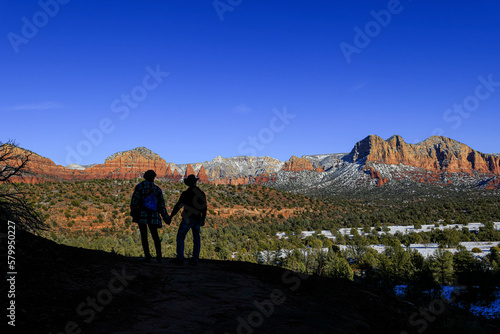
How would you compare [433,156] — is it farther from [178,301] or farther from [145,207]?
[178,301]

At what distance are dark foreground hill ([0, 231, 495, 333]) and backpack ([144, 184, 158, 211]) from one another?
129 centimetres

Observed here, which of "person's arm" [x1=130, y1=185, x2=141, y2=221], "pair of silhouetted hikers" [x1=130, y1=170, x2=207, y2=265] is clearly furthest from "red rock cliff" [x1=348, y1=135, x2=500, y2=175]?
"person's arm" [x1=130, y1=185, x2=141, y2=221]

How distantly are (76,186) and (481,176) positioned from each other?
163 meters

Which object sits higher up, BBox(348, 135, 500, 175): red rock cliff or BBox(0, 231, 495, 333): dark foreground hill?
BBox(348, 135, 500, 175): red rock cliff

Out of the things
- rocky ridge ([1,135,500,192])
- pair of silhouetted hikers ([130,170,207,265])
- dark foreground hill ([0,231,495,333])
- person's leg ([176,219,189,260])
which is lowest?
dark foreground hill ([0,231,495,333])

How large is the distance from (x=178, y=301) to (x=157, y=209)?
296 cm

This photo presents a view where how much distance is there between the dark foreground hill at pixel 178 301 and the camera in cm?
406

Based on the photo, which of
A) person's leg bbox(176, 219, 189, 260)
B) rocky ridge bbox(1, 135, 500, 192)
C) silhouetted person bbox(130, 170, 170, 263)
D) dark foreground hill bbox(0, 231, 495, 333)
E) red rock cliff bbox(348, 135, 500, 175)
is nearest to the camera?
dark foreground hill bbox(0, 231, 495, 333)

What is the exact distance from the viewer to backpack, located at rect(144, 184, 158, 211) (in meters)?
7.36

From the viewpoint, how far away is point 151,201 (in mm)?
7434

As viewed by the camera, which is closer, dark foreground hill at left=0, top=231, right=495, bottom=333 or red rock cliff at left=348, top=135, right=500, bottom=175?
dark foreground hill at left=0, top=231, right=495, bottom=333

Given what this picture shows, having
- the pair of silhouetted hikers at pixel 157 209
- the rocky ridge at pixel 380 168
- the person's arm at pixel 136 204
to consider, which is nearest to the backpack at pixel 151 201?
the pair of silhouetted hikers at pixel 157 209

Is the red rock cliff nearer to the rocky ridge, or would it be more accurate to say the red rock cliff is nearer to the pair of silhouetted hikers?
the rocky ridge

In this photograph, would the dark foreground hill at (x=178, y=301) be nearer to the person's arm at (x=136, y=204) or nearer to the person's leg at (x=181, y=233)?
the person's leg at (x=181, y=233)
